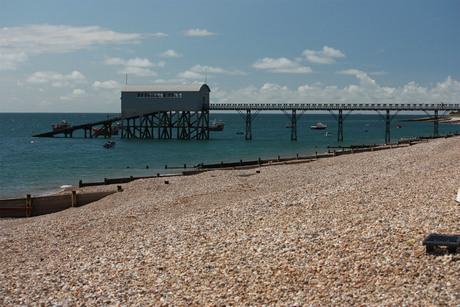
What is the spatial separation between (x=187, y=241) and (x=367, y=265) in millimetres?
5038

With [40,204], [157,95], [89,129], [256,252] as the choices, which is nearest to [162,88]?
[157,95]

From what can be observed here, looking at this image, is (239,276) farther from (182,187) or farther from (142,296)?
(182,187)

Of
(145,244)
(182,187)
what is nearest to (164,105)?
(182,187)

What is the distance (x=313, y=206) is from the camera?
1538 centimetres

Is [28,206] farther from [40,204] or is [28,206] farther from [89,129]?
[89,129]

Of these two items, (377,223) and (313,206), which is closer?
(377,223)

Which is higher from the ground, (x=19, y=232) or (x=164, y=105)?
(x=164, y=105)

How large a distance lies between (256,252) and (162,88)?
59690 mm

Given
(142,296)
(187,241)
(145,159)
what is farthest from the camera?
(145,159)

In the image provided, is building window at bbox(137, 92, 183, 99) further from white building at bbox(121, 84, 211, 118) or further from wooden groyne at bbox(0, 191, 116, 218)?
wooden groyne at bbox(0, 191, 116, 218)

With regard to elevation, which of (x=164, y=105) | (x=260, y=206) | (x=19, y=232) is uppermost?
(x=164, y=105)

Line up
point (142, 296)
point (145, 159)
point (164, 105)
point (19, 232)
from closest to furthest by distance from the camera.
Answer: point (142, 296)
point (19, 232)
point (145, 159)
point (164, 105)

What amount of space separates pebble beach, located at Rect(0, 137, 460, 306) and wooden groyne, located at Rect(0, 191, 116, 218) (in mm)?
1793

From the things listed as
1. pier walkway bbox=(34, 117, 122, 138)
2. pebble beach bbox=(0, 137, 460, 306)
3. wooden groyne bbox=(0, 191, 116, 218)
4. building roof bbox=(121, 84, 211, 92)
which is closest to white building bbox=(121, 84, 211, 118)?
building roof bbox=(121, 84, 211, 92)
